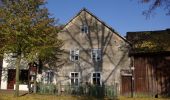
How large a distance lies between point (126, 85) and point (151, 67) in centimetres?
324

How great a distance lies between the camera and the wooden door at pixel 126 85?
104ft

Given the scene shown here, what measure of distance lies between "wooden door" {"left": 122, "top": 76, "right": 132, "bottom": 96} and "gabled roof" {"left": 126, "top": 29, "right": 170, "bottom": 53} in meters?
2.96

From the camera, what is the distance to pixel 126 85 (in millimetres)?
31969

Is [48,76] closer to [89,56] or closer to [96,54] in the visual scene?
[89,56]

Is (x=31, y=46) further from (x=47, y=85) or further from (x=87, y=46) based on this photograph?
(x=87, y=46)

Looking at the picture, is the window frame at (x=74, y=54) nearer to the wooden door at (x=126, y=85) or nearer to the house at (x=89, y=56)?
the house at (x=89, y=56)

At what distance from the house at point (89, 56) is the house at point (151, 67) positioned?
1.11 metres

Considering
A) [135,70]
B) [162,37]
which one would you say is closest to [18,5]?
[135,70]

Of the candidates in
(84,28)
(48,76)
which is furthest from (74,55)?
(48,76)

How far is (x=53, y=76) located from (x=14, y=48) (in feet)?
28.8

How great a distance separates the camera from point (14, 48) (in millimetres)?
27750

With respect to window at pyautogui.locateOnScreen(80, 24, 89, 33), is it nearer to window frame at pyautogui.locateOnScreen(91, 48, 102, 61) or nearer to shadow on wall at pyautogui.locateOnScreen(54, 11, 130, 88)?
shadow on wall at pyautogui.locateOnScreen(54, 11, 130, 88)

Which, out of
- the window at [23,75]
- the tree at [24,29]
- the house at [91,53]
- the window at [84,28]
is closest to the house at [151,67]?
the house at [91,53]

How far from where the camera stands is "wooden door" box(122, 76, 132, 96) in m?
31.8
